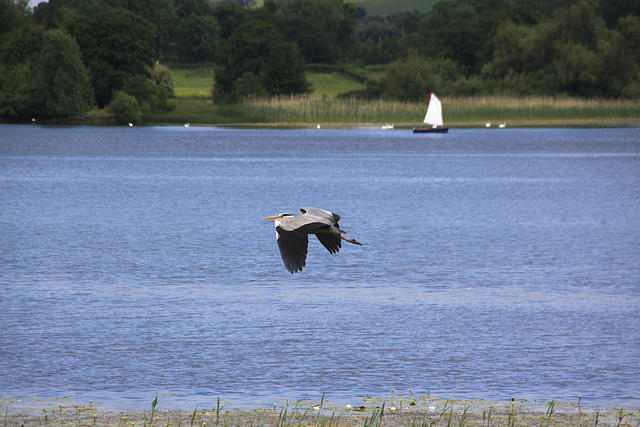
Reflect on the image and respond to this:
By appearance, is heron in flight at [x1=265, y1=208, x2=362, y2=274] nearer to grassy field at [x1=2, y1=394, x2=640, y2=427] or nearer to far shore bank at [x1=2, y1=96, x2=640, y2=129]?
grassy field at [x1=2, y1=394, x2=640, y2=427]

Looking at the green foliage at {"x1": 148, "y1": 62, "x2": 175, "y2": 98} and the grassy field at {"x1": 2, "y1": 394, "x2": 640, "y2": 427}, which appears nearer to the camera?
the grassy field at {"x1": 2, "y1": 394, "x2": 640, "y2": 427}

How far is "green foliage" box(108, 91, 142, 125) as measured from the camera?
98125 mm

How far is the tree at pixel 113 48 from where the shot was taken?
346 ft

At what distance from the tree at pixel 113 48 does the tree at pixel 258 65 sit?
34.4 feet

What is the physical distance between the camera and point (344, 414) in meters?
9.58

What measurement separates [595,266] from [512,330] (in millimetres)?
6180

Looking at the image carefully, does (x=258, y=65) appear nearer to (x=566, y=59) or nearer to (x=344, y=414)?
(x=566, y=59)

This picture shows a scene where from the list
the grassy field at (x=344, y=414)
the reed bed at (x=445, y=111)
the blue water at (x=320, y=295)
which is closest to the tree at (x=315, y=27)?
the reed bed at (x=445, y=111)

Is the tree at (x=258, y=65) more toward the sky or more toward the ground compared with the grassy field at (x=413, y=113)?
more toward the sky

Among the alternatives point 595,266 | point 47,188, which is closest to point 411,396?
point 595,266

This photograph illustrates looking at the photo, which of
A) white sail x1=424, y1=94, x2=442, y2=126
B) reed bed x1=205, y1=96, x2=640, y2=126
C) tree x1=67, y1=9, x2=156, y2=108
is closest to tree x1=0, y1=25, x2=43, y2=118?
tree x1=67, y1=9, x2=156, y2=108

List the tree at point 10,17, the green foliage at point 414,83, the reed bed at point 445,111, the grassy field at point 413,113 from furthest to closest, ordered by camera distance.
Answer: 1. the tree at point 10,17
2. the green foliage at point 414,83
3. the grassy field at point 413,113
4. the reed bed at point 445,111

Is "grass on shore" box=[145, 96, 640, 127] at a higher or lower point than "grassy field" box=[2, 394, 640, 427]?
higher

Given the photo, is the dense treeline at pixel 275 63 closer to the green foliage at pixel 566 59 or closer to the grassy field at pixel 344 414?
the green foliage at pixel 566 59
